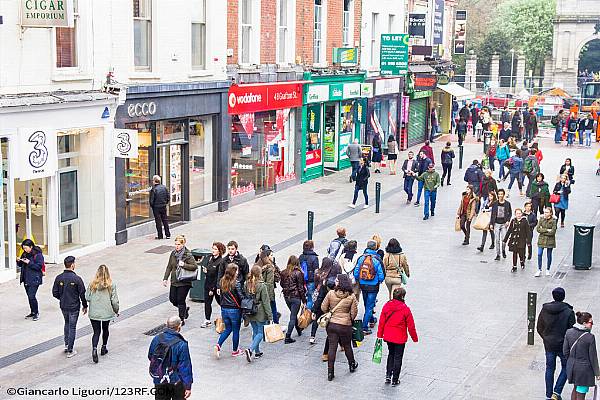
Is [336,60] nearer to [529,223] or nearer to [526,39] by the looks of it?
[529,223]

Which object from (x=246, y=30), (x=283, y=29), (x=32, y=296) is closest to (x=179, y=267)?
(x=32, y=296)

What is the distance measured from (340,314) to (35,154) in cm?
860

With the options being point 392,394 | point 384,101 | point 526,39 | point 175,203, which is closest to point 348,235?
point 175,203

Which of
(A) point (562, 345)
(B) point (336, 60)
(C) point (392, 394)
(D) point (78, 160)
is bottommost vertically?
(C) point (392, 394)

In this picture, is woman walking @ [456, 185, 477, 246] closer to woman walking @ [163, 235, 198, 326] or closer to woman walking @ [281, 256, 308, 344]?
woman walking @ [281, 256, 308, 344]

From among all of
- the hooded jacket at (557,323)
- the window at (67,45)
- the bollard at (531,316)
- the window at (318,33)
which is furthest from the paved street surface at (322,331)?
the window at (318,33)

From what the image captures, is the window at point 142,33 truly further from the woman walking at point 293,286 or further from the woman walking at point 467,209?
the woman walking at point 293,286

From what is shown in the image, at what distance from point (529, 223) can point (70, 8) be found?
435 inches

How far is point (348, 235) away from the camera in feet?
77.4

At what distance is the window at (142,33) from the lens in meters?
22.4

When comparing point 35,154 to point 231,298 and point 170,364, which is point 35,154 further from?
point 170,364

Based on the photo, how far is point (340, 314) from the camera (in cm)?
1277

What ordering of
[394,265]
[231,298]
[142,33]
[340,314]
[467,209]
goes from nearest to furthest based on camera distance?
[340,314], [231,298], [394,265], [467,209], [142,33]

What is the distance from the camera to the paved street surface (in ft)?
42.2
